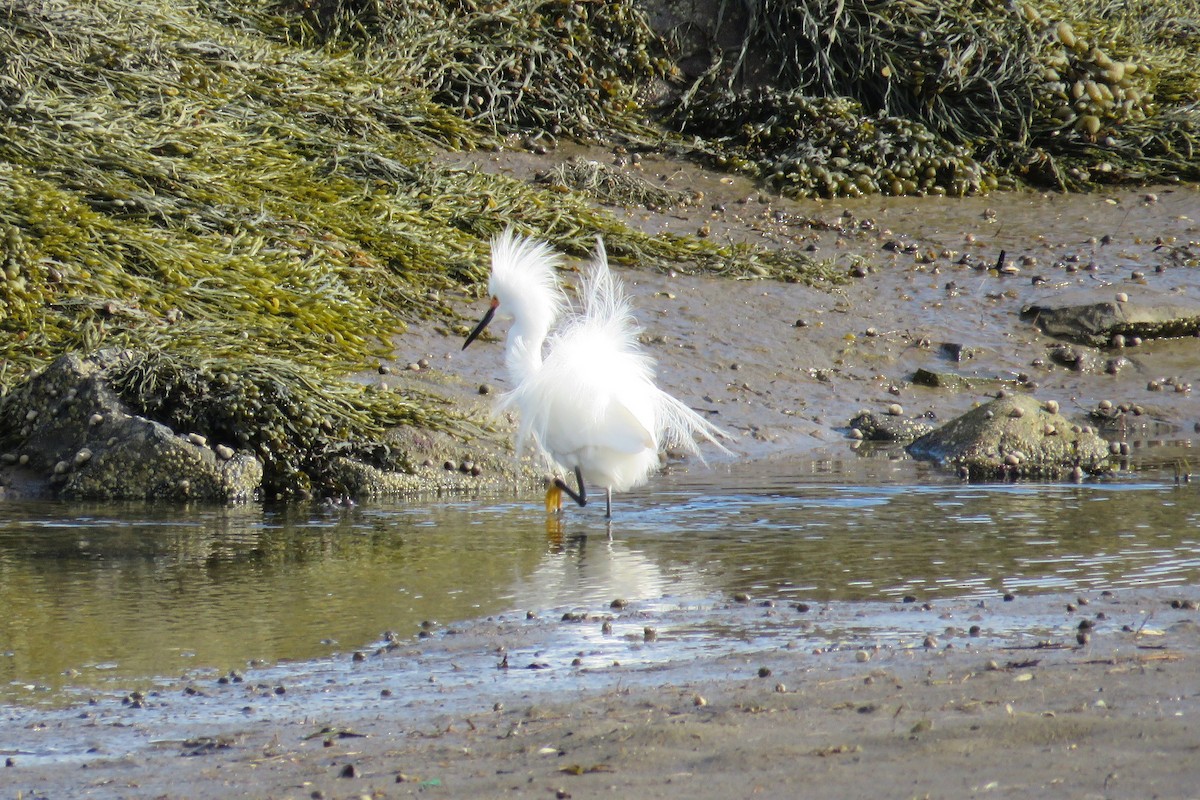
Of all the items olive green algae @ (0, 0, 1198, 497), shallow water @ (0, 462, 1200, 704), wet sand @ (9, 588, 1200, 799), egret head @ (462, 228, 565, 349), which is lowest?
wet sand @ (9, 588, 1200, 799)

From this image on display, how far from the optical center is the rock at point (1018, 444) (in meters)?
7.90

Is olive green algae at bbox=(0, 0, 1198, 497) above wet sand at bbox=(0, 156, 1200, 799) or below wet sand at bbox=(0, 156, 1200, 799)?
above

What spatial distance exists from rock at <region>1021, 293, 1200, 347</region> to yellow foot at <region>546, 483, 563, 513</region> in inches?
196

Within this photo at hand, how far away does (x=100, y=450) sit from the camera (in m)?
7.30

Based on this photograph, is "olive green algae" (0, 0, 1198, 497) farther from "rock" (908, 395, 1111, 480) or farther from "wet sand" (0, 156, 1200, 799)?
"wet sand" (0, 156, 1200, 799)

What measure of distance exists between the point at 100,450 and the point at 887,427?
4.54 m

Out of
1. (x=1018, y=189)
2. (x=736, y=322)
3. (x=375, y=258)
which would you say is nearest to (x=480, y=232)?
(x=375, y=258)

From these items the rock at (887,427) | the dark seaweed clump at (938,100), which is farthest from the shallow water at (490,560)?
the dark seaweed clump at (938,100)

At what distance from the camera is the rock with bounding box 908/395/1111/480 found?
790cm

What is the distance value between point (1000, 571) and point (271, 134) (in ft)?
24.9

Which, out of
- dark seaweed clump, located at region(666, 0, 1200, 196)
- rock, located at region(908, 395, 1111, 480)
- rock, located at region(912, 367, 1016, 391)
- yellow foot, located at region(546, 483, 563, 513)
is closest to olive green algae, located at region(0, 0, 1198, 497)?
dark seaweed clump, located at region(666, 0, 1200, 196)

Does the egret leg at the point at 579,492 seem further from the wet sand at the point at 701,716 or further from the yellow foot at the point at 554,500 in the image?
the wet sand at the point at 701,716

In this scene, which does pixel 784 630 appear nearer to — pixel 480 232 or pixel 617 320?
pixel 617 320

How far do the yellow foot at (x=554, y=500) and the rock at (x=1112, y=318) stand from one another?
4989 mm
